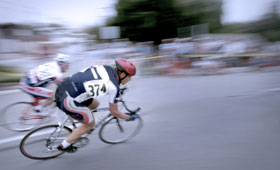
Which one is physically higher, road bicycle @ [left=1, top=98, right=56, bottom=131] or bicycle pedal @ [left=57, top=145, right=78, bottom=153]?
road bicycle @ [left=1, top=98, right=56, bottom=131]

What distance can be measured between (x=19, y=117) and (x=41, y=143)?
5.01 feet

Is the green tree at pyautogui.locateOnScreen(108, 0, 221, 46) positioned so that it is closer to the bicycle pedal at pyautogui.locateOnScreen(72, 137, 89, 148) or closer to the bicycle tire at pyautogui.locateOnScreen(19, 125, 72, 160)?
the bicycle pedal at pyautogui.locateOnScreen(72, 137, 89, 148)

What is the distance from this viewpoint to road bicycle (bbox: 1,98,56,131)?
4.62m

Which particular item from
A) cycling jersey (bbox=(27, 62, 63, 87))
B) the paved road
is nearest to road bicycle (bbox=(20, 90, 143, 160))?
the paved road

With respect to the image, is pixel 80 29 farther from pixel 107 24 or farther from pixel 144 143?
pixel 144 143

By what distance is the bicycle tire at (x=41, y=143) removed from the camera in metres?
3.38

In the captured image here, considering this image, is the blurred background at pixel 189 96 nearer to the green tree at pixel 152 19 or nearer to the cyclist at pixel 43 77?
the cyclist at pixel 43 77

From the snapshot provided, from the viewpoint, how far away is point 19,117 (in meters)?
4.67

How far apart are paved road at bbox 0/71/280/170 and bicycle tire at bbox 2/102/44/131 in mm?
212

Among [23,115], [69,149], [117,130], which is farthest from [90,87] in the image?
[23,115]

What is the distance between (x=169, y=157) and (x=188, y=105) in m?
2.48

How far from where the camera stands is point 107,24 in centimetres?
2397

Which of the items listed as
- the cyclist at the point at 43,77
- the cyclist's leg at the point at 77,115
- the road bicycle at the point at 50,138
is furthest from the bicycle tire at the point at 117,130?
the cyclist at the point at 43,77

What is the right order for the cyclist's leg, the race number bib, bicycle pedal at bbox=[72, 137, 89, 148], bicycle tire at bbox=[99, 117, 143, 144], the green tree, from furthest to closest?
the green tree
bicycle tire at bbox=[99, 117, 143, 144]
bicycle pedal at bbox=[72, 137, 89, 148]
the cyclist's leg
the race number bib
